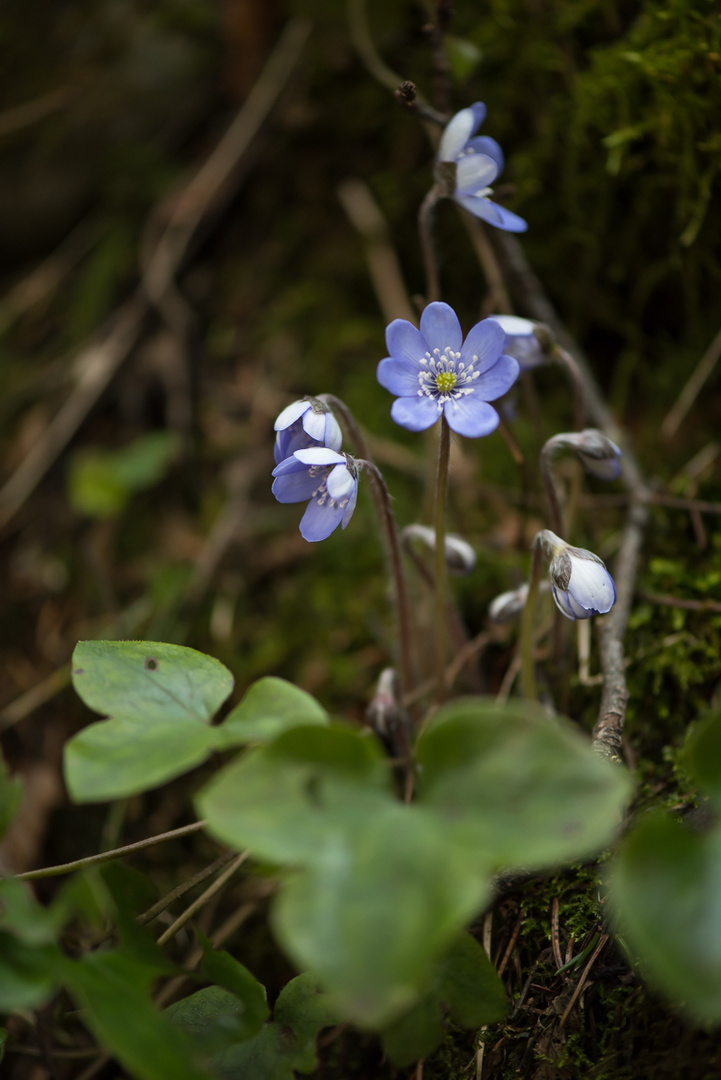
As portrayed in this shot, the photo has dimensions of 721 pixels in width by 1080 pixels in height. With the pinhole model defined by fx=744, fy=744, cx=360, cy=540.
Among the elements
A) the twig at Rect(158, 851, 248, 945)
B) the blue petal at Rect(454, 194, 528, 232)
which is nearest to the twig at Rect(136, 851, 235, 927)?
the twig at Rect(158, 851, 248, 945)

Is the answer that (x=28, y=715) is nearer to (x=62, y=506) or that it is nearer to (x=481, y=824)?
(x=62, y=506)

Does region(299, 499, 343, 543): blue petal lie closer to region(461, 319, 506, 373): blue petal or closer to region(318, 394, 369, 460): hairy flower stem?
region(318, 394, 369, 460): hairy flower stem

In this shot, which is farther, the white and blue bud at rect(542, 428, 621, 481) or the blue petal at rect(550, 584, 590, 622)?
the white and blue bud at rect(542, 428, 621, 481)

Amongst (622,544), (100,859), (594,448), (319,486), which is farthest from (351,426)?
(100,859)

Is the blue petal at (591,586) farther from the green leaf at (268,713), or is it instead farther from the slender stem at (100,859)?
the slender stem at (100,859)

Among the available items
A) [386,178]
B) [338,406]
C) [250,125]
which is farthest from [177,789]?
[250,125]

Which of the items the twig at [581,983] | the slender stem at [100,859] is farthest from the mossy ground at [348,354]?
the slender stem at [100,859]

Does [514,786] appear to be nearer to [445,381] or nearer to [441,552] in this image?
[441,552]
